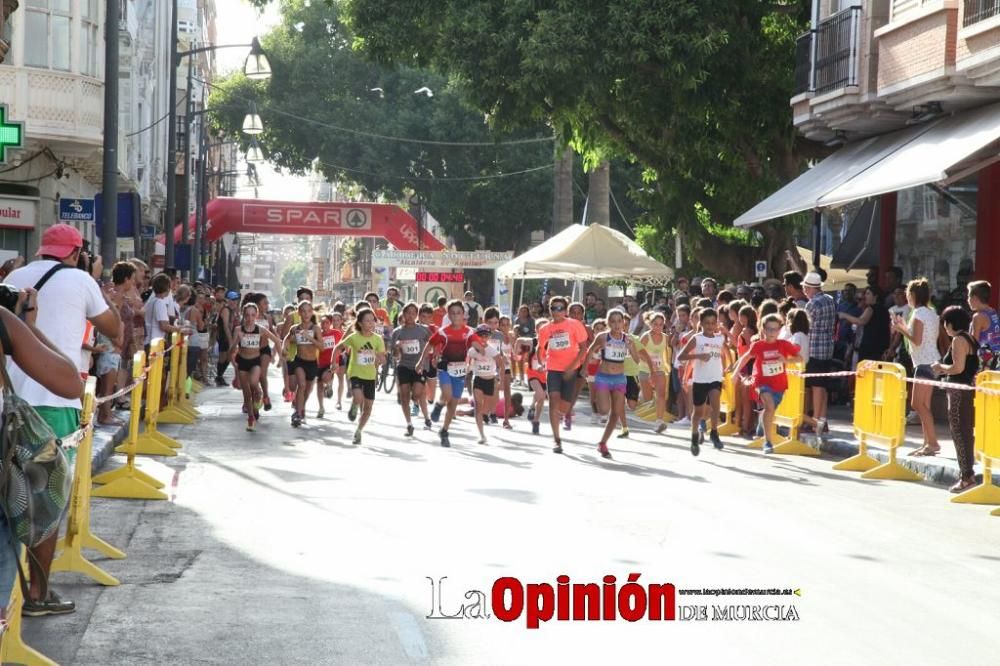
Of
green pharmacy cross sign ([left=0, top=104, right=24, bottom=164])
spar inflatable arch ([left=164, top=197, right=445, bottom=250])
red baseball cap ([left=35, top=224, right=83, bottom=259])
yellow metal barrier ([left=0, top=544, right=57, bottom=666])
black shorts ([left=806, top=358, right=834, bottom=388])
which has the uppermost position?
spar inflatable arch ([left=164, top=197, right=445, bottom=250])

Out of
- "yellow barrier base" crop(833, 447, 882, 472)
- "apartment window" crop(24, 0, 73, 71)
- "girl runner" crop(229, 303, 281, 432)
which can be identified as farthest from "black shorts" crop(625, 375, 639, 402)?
"apartment window" crop(24, 0, 73, 71)

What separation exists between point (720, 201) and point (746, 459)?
11752 millimetres

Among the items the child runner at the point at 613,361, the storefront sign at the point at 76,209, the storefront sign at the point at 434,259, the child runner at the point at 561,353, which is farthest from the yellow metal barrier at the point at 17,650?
the storefront sign at the point at 434,259

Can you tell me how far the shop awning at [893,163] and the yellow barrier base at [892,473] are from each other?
429cm

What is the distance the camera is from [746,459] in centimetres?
1770

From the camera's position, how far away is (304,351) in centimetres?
2192

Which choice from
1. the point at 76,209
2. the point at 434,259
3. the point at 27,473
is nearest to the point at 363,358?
the point at 76,209

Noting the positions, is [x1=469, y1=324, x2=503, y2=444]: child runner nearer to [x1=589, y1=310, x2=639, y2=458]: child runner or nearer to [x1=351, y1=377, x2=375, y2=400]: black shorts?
[x1=351, y1=377, x2=375, y2=400]: black shorts

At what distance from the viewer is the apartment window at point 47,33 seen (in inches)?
1125

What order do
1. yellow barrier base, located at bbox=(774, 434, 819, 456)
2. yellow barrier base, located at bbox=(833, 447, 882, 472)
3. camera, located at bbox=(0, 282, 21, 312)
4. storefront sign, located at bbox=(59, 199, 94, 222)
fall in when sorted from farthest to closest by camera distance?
storefront sign, located at bbox=(59, 199, 94, 222) → yellow barrier base, located at bbox=(774, 434, 819, 456) → yellow barrier base, located at bbox=(833, 447, 882, 472) → camera, located at bbox=(0, 282, 21, 312)

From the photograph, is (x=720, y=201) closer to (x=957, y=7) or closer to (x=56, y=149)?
(x=957, y=7)

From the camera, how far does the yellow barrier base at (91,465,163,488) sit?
12.7m

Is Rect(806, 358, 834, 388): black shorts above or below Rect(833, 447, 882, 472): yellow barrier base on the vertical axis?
above

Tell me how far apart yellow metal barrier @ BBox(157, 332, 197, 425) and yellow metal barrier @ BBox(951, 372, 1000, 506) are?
10.5 metres
